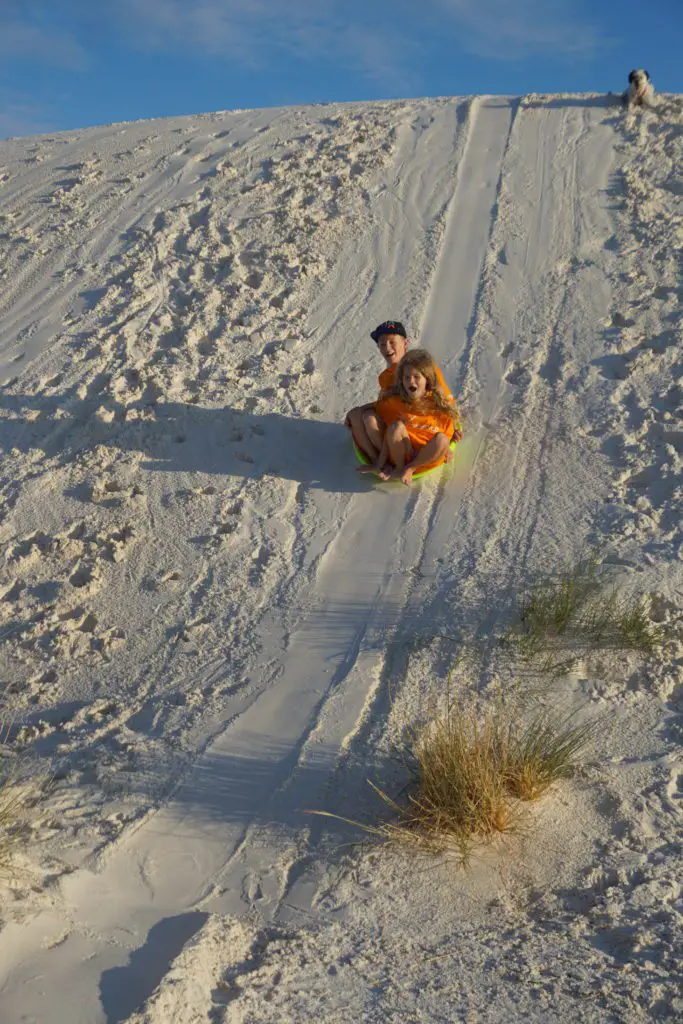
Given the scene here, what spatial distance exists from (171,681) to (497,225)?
16.7 ft

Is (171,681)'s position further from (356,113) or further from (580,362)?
(356,113)

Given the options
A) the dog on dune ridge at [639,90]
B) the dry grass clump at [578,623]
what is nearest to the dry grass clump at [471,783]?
the dry grass clump at [578,623]

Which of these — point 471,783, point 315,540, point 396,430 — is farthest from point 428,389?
point 471,783

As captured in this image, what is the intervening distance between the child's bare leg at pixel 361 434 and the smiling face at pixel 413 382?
1.04 feet

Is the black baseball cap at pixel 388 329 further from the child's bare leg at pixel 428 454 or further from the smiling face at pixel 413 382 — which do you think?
the child's bare leg at pixel 428 454

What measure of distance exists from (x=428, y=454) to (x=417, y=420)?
219 mm

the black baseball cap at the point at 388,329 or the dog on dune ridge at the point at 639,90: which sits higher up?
the dog on dune ridge at the point at 639,90

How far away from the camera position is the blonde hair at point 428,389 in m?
5.10

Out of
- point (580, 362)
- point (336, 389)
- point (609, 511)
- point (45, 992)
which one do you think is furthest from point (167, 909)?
point (580, 362)

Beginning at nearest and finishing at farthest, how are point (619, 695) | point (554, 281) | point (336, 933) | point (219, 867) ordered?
1. point (336, 933)
2. point (219, 867)
3. point (619, 695)
4. point (554, 281)

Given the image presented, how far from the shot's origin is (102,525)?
5355 mm

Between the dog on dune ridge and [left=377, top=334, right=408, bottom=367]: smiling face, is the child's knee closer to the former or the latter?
[left=377, top=334, right=408, bottom=367]: smiling face

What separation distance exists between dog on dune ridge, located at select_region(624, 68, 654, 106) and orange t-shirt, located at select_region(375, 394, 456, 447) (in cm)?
552

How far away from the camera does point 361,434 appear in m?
5.38
